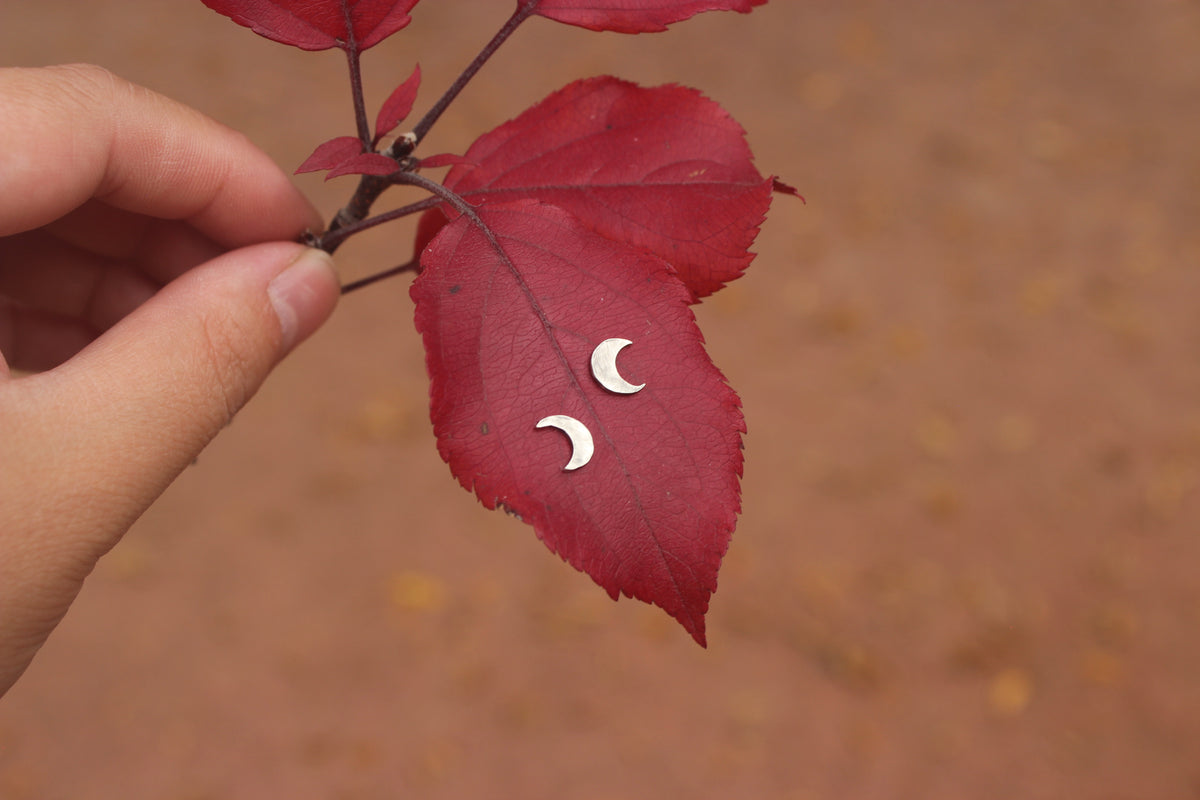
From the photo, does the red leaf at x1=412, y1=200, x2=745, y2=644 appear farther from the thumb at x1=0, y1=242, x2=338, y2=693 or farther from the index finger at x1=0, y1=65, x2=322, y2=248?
the index finger at x1=0, y1=65, x2=322, y2=248

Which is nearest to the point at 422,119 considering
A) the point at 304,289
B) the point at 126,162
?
the point at 304,289

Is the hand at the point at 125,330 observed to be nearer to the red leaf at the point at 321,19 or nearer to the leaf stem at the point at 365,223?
the leaf stem at the point at 365,223

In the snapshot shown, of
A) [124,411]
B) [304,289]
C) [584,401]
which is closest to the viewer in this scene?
[584,401]

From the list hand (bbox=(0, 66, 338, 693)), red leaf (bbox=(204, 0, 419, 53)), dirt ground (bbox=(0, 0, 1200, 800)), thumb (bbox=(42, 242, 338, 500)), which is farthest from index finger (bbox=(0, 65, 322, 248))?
dirt ground (bbox=(0, 0, 1200, 800))

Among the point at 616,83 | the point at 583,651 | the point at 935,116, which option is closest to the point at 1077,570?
the point at 583,651

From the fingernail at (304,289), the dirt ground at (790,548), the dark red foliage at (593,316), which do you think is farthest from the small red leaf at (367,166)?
the dirt ground at (790,548)

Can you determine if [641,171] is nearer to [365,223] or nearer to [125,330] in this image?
Answer: [365,223]

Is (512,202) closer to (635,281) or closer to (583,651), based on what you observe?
(635,281)
